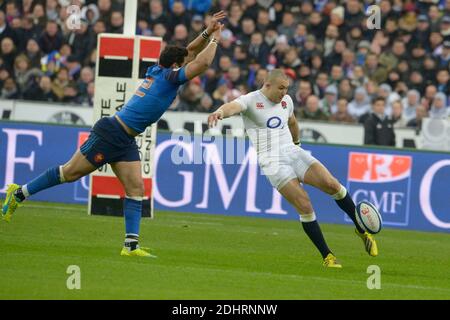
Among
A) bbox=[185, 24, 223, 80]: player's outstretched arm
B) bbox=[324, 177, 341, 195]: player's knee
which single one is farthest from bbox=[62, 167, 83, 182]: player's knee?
bbox=[324, 177, 341, 195]: player's knee

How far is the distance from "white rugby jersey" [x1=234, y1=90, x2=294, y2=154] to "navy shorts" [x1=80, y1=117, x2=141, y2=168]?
1503 millimetres

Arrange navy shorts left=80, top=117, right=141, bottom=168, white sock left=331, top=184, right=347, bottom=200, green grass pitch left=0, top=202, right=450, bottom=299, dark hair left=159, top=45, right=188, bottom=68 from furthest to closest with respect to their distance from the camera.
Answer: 1. white sock left=331, top=184, right=347, bottom=200
2. navy shorts left=80, top=117, right=141, bottom=168
3. dark hair left=159, top=45, right=188, bottom=68
4. green grass pitch left=0, top=202, right=450, bottom=299

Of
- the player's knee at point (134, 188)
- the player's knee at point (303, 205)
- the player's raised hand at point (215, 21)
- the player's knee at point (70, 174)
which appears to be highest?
the player's raised hand at point (215, 21)

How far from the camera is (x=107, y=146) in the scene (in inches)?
564

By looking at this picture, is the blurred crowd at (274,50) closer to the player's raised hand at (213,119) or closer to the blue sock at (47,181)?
the blue sock at (47,181)

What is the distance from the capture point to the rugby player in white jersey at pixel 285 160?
1439cm

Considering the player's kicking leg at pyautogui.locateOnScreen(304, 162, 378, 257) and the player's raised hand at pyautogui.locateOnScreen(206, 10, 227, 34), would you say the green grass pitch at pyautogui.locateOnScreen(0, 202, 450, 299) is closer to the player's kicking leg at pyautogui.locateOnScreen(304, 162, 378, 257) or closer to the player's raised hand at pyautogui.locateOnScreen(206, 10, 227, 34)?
the player's kicking leg at pyautogui.locateOnScreen(304, 162, 378, 257)

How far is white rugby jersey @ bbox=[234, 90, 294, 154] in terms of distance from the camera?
14.7 metres

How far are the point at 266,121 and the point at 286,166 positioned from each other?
63 centimetres

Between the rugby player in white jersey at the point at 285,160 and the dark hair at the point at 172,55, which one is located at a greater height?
the dark hair at the point at 172,55

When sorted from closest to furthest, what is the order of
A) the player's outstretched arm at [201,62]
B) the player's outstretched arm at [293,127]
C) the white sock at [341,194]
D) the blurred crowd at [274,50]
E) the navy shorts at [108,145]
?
1. the player's outstretched arm at [201,62]
2. the navy shorts at [108,145]
3. the white sock at [341,194]
4. the player's outstretched arm at [293,127]
5. the blurred crowd at [274,50]

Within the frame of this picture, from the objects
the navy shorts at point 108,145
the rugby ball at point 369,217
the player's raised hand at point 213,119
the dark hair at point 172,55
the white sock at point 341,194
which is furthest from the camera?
the white sock at point 341,194

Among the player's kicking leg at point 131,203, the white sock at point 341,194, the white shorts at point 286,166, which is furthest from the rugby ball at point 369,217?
the player's kicking leg at point 131,203

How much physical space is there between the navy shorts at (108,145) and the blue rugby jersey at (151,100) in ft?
0.50
